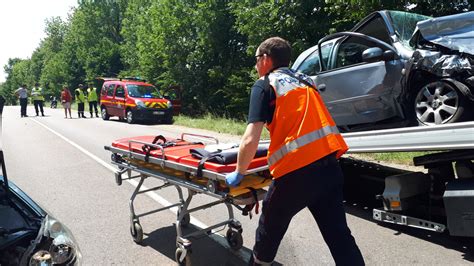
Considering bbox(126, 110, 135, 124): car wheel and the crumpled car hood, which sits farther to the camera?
bbox(126, 110, 135, 124): car wheel

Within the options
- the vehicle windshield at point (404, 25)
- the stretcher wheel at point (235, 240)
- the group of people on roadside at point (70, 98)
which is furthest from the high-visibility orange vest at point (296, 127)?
the group of people on roadside at point (70, 98)

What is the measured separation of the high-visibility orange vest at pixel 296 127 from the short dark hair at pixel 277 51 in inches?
4.3

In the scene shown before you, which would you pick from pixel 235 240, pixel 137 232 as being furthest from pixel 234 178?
pixel 137 232

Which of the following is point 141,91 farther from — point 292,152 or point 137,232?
point 292,152

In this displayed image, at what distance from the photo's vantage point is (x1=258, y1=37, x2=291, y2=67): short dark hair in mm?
2822

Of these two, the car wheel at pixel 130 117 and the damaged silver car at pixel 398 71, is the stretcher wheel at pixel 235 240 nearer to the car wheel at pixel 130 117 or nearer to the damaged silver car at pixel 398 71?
the damaged silver car at pixel 398 71

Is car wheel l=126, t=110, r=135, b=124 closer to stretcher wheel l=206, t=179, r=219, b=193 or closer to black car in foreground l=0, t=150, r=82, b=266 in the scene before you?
stretcher wheel l=206, t=179, r=219, b=193

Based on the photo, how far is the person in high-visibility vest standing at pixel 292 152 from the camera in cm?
271

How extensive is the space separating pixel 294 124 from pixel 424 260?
2.18 meters

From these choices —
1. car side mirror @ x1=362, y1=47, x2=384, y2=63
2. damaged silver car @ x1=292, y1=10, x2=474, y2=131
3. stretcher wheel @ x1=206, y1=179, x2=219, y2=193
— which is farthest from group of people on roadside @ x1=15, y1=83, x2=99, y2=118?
stretcher wheel @ x1=206, y1=179, x2=219, y2=193

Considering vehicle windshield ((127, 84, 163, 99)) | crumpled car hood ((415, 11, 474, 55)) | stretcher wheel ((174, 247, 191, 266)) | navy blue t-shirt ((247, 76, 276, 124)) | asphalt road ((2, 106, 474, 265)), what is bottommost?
asphalt road ((2, 106, 474, 265))

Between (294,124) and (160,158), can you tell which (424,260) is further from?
(160,158)

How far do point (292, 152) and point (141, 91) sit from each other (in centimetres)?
1828

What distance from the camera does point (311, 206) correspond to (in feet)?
9.43
